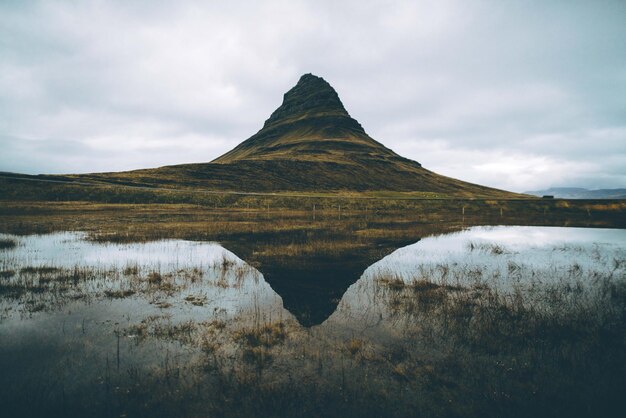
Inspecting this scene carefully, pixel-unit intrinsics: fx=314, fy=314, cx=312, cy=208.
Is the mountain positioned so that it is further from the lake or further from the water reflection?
the water reflection

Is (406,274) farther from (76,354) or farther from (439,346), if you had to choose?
(76,354)

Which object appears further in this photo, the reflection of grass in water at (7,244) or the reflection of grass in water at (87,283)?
the reflection of grass in water at (7,244)

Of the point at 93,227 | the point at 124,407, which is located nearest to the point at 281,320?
the point at 124,407

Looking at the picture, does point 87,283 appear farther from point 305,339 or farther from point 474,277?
point 474,277

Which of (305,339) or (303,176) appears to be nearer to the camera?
(305,339)

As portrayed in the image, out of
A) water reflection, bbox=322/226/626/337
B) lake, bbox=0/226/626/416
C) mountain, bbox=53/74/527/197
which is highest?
mountain, bbox=53/74/527/197

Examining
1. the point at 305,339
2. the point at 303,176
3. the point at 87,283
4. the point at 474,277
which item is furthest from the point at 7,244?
the point at 303,176

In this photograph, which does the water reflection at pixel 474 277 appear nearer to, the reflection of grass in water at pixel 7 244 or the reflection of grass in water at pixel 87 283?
the reflection of grass in water at pixel 87 283

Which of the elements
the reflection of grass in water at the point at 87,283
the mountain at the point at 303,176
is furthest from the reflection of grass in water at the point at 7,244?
the mountain at the point at 303,176

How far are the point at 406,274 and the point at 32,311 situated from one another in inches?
667

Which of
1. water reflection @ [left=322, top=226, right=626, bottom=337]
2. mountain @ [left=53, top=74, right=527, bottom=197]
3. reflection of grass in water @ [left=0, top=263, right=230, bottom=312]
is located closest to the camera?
water reflection @ [left=322, top=226, right=626, bottom=337]

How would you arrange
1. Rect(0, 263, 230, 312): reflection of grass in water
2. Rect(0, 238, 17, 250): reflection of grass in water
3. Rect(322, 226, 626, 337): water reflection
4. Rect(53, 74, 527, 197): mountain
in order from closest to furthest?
Rect(322, 226, 626, 337): water reflection, Rect(0, 263, 230, 312): reflection of grass in water, Rect(0, 238, 17, 250): reflection of grass in water, Rect(53, 74, 527, 197): mountain

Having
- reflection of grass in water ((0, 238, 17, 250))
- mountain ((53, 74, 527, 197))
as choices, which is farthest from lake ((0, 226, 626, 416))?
mountain ((53, 74, 527, 197))

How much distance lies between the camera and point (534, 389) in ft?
24.4
